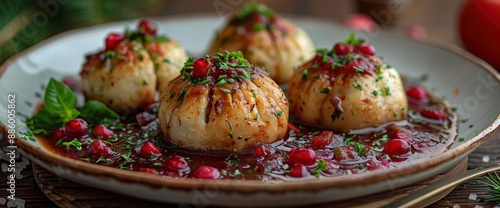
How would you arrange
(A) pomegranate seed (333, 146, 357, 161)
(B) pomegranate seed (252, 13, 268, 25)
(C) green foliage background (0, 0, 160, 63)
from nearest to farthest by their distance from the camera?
(A) pomegranate seed (333, 146, 357, 161) < (B) pomegranate seed (252, 13, 268, 25) < (C) green foliage background (0, 0, 160, 63)

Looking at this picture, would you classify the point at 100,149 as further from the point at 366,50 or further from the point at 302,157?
the point at 366,50

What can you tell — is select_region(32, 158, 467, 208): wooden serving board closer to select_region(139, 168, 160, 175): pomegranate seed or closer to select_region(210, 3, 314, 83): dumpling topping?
select_region(139, 168, 160, 175): pomegranate seed

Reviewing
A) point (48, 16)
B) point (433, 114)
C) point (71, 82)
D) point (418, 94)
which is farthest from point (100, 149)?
point (48, 16)

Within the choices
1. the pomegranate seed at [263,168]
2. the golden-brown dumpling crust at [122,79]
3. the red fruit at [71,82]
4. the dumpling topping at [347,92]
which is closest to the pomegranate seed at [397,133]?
the dumpling topping at [347,92]

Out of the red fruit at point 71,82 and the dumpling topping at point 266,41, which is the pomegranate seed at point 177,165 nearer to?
the dumpling topping at point 266,41

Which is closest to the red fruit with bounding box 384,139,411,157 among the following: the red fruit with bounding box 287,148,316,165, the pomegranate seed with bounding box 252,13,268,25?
the red fruit with bounding box 287,148,316,165

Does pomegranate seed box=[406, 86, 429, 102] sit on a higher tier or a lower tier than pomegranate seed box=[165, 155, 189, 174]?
lower
